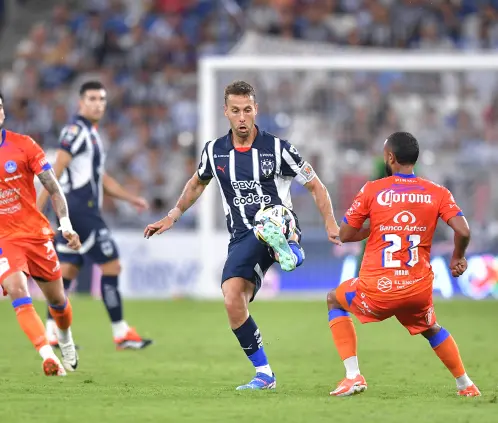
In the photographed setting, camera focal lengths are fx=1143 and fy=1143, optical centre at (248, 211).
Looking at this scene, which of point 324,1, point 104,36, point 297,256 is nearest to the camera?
point 297,256

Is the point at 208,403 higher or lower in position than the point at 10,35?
lower

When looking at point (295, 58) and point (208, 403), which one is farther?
point (295, 58)

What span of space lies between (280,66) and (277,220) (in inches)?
451

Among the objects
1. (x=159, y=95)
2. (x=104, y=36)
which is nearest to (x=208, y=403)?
(x=159, y=95)

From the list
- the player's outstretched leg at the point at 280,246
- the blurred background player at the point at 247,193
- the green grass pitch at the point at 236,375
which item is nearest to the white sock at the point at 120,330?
the green grass pitch at the point at 236,375

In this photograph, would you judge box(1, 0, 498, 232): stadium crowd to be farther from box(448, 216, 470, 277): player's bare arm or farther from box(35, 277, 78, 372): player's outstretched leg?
box(448, 216, 470, 277): player's bare arm

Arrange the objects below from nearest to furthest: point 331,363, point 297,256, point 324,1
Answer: point 297,256
point 331,363
point 324,1

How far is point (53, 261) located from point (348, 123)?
10.5 m

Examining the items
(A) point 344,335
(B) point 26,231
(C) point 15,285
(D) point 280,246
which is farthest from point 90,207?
(A) point 344,335

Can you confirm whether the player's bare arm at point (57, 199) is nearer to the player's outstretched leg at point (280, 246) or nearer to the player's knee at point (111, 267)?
the player's outstretched leg at point (280, 246)

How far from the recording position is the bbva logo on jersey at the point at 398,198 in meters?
7.56

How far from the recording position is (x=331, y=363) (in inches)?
411

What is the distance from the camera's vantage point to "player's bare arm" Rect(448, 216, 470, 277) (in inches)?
292

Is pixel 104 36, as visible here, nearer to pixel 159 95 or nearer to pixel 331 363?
pixel 159 95
